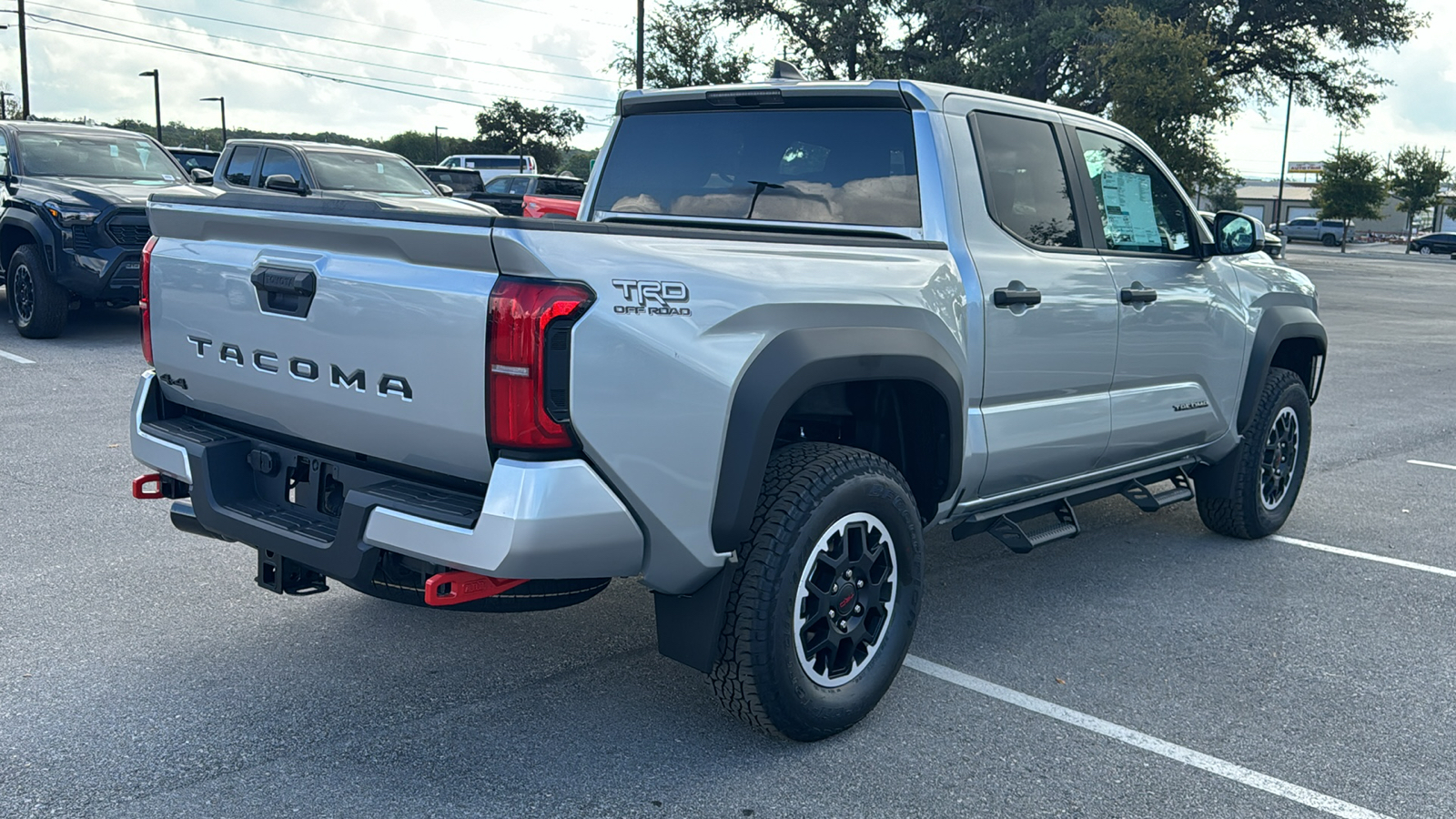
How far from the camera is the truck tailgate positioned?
9.64 ft

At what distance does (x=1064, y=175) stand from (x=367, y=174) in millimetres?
10768

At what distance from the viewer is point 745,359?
323cm

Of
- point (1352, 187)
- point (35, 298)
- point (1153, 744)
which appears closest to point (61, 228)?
point (35, 298)

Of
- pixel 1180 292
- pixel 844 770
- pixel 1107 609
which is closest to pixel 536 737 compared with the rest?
pixel 844 770

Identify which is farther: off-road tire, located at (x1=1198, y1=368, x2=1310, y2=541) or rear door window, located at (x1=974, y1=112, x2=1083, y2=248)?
off-road tire, located at (x1=1198, y1=368, x2=1310, y2=541)

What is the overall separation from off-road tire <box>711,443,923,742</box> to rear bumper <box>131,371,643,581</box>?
14.7 inches

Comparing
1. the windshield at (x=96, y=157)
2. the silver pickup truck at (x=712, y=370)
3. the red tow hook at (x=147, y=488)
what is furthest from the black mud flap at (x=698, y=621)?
the windshield at (x=96, y=157)

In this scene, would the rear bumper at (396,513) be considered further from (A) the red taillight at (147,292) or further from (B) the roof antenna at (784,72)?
(B) the roof antenna at (784,72)

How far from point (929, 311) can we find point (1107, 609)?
1.77m

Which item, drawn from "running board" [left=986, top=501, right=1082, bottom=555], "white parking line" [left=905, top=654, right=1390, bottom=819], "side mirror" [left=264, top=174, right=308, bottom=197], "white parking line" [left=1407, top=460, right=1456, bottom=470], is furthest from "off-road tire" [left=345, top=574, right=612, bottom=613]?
"side mirror" [left=264, top=174, right=308, bottom=197]

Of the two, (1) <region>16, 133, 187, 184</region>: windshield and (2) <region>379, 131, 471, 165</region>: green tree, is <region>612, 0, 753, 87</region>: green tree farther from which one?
(2) <region>379, 131, 471, 165</region>: green tree

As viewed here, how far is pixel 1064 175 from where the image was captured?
4.71m

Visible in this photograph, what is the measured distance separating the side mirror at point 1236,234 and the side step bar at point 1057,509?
3.12ft

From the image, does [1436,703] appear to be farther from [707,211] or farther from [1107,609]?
[707,211]
